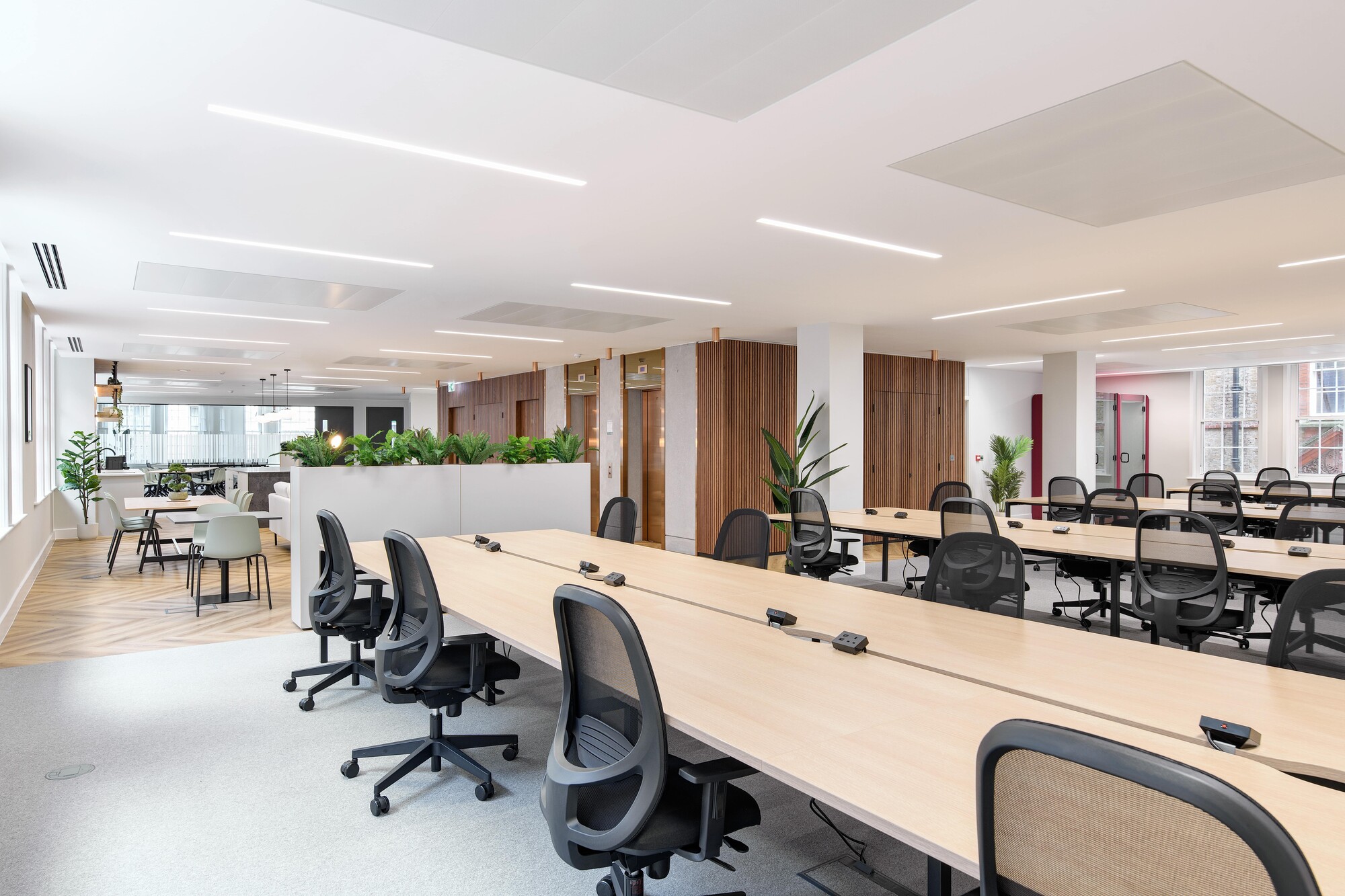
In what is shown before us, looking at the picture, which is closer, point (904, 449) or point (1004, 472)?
point (904, 449)

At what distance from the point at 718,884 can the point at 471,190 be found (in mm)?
3450

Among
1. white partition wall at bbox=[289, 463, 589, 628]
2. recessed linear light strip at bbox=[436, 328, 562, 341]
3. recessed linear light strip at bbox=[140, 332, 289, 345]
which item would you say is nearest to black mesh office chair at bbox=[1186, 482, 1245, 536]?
white partition wall at bbox=[289, 463, 589, 628]

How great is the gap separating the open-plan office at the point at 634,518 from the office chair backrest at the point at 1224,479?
2.38ft

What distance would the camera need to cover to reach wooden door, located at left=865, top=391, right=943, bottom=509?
37.7 ft

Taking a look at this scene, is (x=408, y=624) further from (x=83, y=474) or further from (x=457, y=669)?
(x=83, y=474)

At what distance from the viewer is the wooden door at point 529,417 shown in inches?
550

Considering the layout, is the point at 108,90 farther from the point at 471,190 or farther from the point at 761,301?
the point at 761,301

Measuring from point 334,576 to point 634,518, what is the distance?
199 cm

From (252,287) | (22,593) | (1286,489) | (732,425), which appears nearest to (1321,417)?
(1286,489)

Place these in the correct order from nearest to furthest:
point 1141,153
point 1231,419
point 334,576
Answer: point 1141,153
point 334,576
point 1231,419

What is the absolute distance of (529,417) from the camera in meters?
14.4

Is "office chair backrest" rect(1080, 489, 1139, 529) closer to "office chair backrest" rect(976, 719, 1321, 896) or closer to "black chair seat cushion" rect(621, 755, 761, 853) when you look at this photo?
"black chair seat cushion" rect(621, 755, 761, 853)

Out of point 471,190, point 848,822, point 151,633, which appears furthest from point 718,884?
point 151,633

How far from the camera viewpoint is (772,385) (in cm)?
1048
